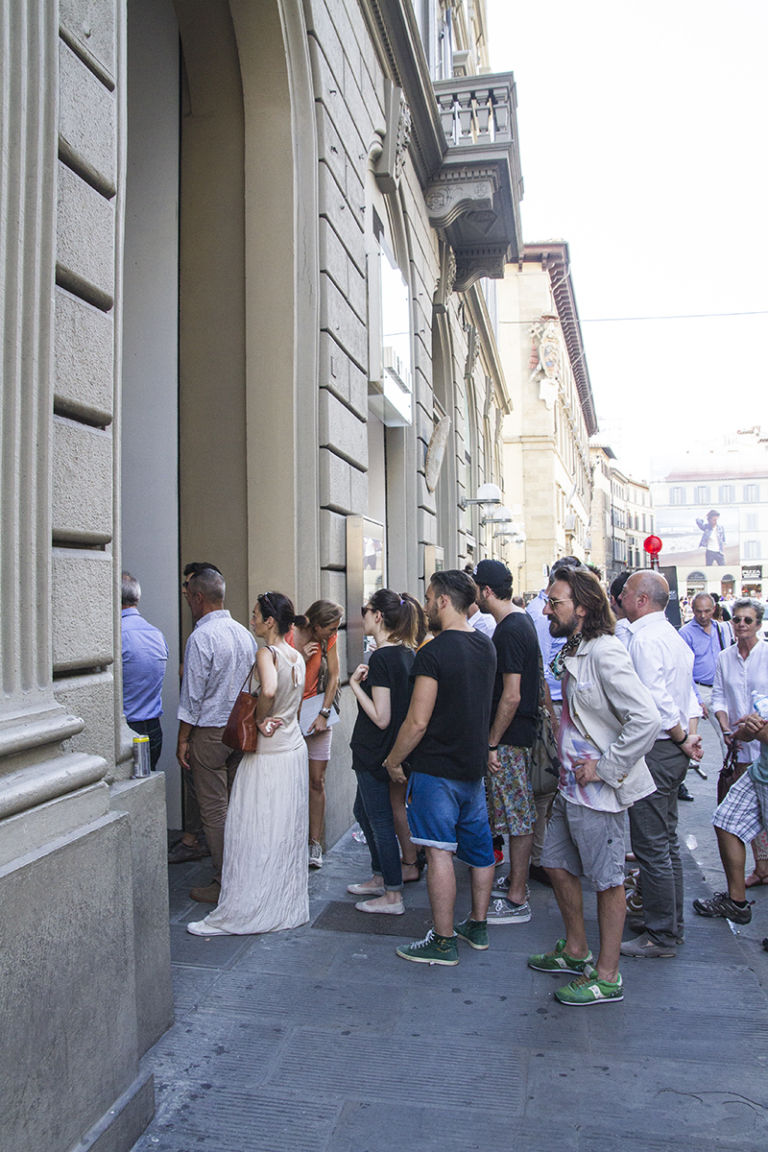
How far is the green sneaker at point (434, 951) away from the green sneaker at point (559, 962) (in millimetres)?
394

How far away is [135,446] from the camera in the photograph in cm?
707

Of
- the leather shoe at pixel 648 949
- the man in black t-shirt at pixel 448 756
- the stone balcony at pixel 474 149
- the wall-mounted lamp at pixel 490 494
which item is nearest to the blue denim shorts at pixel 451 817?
the man in black t-shirt at pixel 448 756

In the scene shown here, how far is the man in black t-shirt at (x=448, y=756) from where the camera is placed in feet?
15.2

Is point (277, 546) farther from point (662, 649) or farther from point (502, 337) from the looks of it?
point (502, 337)

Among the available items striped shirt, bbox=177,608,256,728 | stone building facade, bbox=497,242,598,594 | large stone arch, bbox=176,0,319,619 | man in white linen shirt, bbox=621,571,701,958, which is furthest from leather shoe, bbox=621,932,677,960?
stone building facade, bbox=497,242,598,594

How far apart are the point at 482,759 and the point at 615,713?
828 millimetres

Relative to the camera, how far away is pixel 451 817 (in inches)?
182

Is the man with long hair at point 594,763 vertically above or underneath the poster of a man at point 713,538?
underneath

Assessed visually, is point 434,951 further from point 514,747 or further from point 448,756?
point 514,747

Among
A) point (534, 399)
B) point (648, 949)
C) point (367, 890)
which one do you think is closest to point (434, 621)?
point (367, 890)

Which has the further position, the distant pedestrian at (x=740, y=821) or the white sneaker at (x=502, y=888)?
the white sneaker at (x=502, y=888)

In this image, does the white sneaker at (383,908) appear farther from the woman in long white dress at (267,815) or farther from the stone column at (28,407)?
the stone column at (28,407)

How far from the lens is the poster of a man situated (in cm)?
7862

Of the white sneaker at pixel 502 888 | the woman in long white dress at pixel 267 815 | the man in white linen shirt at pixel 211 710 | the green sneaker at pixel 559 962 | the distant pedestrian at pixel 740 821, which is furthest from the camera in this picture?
the man in white linen shirt at pixel 211 710
